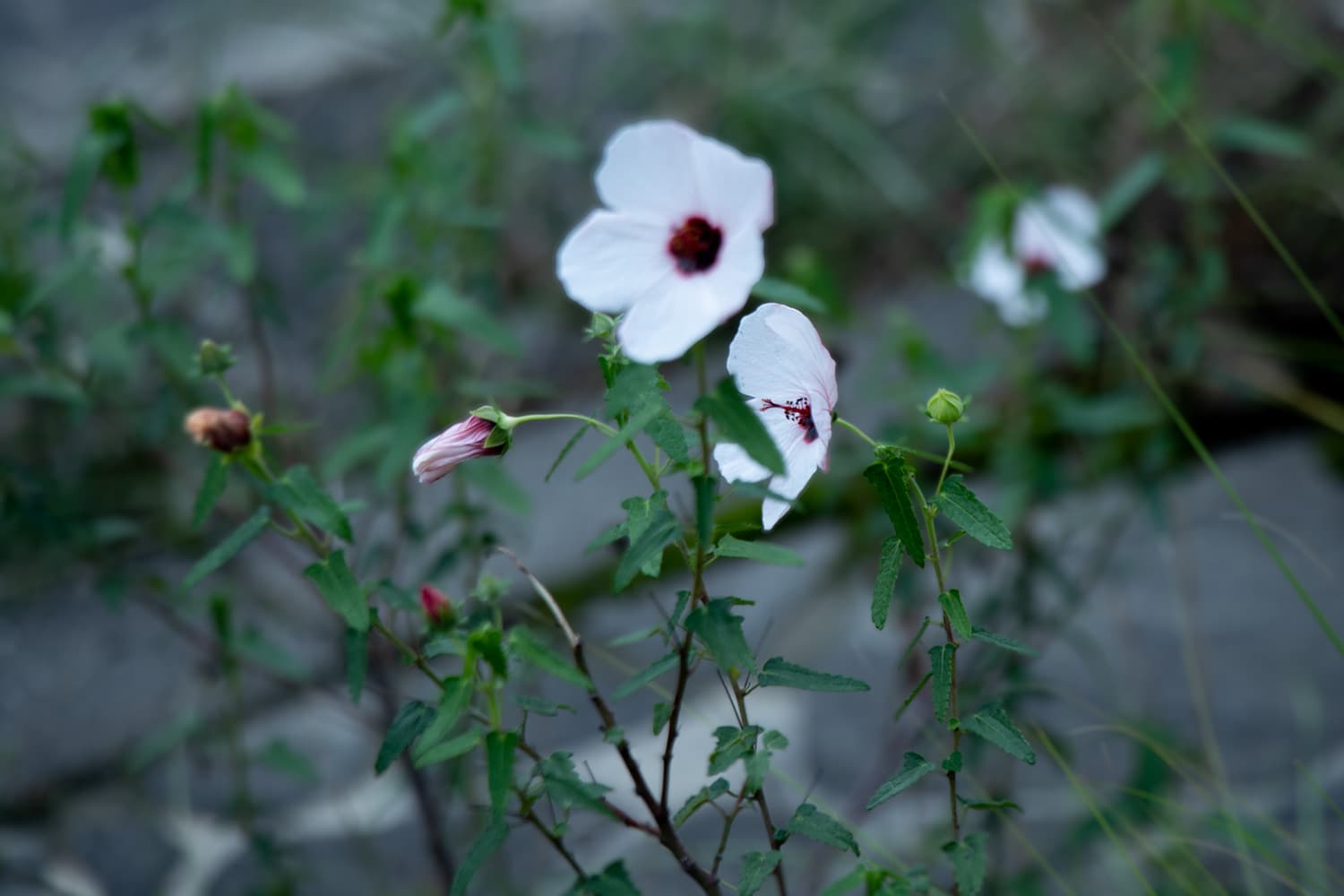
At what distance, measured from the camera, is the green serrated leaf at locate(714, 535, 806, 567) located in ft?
2.45

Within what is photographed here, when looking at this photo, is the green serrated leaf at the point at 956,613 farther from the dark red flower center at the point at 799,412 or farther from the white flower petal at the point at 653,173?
the white flower petal at the point at 653,173

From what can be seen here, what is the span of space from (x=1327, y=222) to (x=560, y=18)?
1734 mm

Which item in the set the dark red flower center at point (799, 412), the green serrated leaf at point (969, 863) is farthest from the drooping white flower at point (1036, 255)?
the green serrated leaf at point (969, 863)

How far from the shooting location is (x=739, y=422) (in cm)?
65

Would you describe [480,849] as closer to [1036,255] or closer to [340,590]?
[340,590]

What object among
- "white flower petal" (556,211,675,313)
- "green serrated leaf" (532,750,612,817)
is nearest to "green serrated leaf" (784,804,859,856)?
"green serrated leaf" (532,750,612,817)

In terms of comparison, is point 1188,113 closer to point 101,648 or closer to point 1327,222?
point 1327,222

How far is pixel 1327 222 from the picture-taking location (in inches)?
82.7

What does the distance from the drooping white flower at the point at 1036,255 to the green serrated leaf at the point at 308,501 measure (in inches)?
40.6

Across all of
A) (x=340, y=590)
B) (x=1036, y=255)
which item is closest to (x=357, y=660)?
(x=340, y=590)

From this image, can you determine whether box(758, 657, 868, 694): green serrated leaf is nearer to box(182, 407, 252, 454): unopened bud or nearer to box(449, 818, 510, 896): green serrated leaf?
box(449, 818, 510, 896): green serrated leaf

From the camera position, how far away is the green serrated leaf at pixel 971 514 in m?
0.75

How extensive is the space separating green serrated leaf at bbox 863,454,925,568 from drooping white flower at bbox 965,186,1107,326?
35.4 inches

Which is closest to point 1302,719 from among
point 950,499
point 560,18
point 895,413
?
point 895,413
